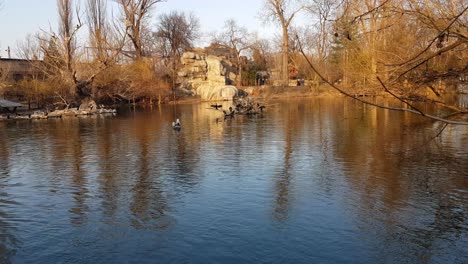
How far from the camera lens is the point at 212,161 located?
13102mm

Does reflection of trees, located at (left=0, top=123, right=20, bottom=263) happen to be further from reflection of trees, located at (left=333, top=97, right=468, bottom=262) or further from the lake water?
reflection of trees, located at (left=333, top=97, right=468, bottom=262)


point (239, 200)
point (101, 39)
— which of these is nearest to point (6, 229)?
point (239, 200)

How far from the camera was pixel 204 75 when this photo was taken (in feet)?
175

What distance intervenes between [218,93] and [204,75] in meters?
6.46

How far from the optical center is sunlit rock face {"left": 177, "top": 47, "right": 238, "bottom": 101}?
1943 inches

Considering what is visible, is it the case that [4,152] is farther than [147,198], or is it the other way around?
[4,152]

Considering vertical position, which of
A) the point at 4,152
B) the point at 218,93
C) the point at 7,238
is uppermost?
the point at 218,93

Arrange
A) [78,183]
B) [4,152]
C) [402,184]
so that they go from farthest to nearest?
[4,152] < [78,183] < [402,184]

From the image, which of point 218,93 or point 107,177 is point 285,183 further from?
point 218,93

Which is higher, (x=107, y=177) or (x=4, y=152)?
(x=4, y=152)

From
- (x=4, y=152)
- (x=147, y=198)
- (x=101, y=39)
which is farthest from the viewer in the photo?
(x=101, y=39)

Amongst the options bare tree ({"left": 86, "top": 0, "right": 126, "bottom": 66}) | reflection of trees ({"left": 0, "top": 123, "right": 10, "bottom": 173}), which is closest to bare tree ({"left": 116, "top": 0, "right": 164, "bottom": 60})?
bare tree ({"left": 86, "top": 0, "right": 126, "bottom": 66})

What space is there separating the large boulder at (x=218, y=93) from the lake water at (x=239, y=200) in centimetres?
3012

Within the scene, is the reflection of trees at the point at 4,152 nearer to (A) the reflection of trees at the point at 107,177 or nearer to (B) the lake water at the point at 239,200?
Result: (B) the lake water at the point at 239,200
